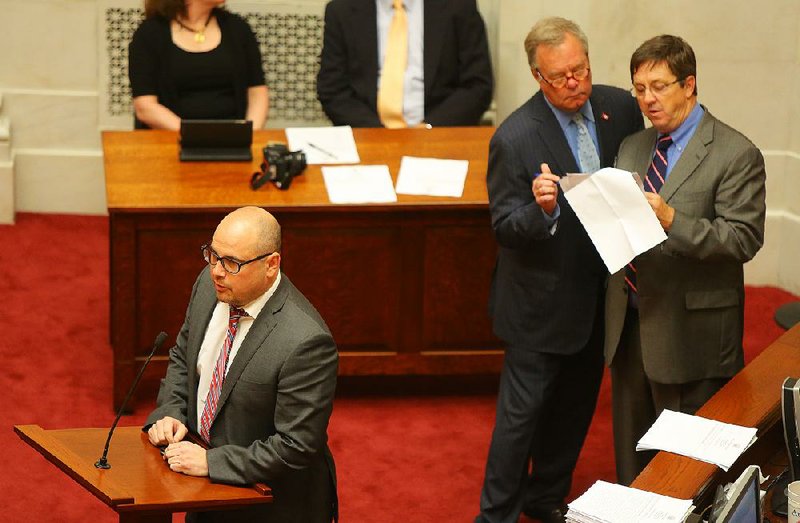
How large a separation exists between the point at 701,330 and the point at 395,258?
6.20ft

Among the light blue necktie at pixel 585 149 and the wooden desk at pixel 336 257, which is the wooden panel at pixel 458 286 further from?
the light blue necktie at pixel 585 149

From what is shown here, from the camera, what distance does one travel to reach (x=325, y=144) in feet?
21.0

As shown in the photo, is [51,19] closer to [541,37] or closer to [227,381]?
[541,37]

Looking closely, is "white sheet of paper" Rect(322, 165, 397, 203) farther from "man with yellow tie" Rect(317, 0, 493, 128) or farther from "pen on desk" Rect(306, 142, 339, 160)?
"man with yellow tie" Rect(317, 0, 493, 128)

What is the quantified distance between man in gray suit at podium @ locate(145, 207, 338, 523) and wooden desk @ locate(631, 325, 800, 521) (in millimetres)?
919

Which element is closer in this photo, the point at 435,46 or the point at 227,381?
the point at 227,381

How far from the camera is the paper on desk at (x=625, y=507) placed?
343cm

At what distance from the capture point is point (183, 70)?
671cm

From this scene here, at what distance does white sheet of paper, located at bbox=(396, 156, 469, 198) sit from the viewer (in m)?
6.11

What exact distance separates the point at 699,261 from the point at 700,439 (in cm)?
73

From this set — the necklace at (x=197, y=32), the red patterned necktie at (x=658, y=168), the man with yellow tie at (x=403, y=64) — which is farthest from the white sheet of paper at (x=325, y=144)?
the red patterned necktie at (x=658, y=168)

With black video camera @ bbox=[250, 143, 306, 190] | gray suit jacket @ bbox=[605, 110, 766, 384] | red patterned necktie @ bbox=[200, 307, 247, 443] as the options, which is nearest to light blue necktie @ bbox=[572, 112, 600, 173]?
gray suit jacket @ bbox=[605, 110, 766, 384]

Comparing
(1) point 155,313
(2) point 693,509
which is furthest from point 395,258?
(2) point 693,509

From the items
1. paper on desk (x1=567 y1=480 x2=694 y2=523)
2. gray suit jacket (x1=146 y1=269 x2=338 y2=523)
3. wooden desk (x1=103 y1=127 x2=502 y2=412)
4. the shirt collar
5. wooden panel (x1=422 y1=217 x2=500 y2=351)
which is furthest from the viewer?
wooden panel (x1=422 y1=217 x2=500 y2=351)
